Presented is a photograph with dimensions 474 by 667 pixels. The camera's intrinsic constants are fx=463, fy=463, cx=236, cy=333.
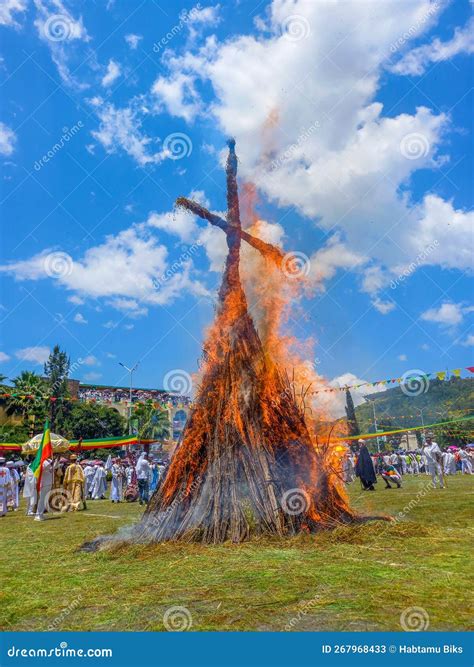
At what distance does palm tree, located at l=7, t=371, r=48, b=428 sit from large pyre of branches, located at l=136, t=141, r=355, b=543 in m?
45.0

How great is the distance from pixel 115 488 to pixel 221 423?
16145mm

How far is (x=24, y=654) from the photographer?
438 centimetres

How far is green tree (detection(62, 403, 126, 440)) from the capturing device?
62156 mm

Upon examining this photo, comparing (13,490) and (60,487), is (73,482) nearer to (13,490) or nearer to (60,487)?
(60,487)

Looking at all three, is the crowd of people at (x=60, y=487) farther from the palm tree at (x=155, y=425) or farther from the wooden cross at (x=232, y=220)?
the palm tree at (x=155, y=425)

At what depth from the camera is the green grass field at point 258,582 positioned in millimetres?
4719

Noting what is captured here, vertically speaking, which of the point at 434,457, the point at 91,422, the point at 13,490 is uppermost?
the point at 91,422

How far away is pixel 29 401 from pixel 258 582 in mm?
54063

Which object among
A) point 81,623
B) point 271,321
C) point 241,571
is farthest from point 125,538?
point 271,321

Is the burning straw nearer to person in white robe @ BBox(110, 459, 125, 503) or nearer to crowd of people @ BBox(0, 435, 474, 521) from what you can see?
crowd of people @ BBox(0, 435, 474, 521)

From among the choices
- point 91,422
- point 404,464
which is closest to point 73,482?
point 404,464

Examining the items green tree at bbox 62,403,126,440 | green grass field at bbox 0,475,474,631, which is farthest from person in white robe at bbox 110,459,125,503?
green tree at bbox 62,403,126,440

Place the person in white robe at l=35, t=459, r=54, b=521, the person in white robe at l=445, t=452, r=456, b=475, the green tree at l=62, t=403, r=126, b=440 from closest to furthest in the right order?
1. the person in white robe at l=35, t=459, r=54, b=521
2. the person in white robe at l=445, t=452, r=456, b=475
3. the green tree at l=62, t=403, r=126, b=440

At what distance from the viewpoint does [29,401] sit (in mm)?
53906
